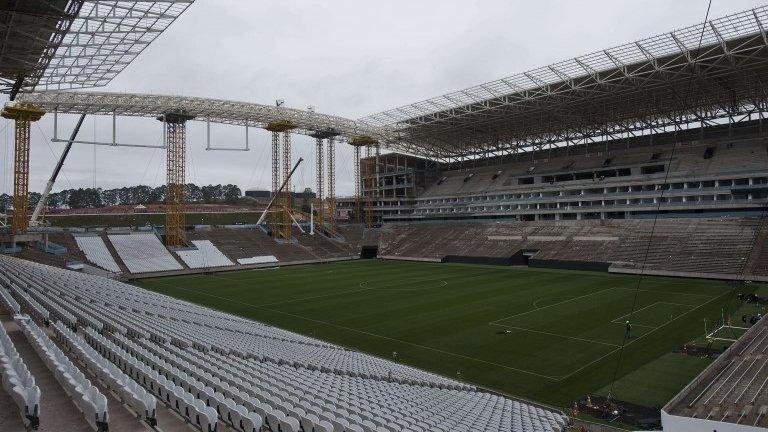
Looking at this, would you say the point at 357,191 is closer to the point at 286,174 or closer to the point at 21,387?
the point at 286,174

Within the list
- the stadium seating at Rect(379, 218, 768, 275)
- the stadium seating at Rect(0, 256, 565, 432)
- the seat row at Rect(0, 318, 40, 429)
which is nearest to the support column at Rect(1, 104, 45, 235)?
the stadium seating at Rect(0, 256, 565, 432)

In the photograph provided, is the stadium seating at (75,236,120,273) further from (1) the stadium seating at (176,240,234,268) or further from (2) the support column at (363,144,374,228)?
(2) the support column at (363,144,374,228)

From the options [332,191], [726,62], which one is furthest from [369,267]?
[726,62]

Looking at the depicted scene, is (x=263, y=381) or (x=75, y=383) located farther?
(x=263, y=381)

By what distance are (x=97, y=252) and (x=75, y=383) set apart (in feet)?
183

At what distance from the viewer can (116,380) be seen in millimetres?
8078

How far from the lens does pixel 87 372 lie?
31.8 feet

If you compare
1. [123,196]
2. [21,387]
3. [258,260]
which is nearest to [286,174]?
[258,260]

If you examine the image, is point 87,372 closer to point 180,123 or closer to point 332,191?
point 180,123

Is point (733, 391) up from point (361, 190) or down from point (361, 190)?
down

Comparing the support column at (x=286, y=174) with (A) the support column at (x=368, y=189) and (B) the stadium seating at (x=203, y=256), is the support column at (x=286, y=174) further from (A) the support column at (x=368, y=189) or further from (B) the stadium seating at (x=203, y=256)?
(A) the support column at (x=368, y=189)

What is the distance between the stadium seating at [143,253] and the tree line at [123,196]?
54.2m

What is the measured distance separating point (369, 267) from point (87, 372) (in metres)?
49.5

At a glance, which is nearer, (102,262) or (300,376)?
(300,376)
